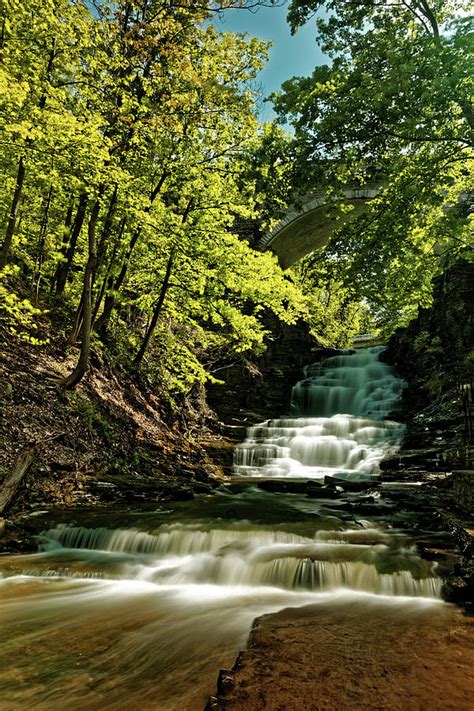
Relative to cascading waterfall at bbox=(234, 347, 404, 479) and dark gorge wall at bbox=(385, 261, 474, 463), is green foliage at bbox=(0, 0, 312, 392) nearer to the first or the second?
cascading waterfall at bbox=(234, 347, 404, 479)

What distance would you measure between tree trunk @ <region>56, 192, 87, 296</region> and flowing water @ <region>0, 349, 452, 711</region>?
677 centimetres

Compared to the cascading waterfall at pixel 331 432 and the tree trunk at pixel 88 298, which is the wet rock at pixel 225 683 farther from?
the cascading waterfall at pixel 331 432

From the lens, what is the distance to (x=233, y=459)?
1363cm

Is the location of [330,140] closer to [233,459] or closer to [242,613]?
[242,613]

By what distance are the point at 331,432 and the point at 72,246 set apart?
1121 cm

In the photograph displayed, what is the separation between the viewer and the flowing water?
103 inches

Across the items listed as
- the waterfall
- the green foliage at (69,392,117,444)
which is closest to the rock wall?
the green foliage at (69,392,117,444)

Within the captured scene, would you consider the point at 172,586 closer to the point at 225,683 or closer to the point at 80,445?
the point at 225,683

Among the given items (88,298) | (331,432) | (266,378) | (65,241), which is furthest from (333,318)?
(88,298)

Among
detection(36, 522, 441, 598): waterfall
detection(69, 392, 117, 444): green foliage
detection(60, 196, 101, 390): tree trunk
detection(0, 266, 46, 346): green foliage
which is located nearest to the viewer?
detection(36, 522, 441, 598): waterfall

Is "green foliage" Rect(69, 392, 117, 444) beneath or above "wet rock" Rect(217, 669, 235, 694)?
above

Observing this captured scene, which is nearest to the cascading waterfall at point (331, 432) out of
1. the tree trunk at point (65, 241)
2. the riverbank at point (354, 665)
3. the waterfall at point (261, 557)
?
the waterfall at point (261, 557)

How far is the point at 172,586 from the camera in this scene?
494 cm

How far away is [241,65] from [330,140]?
570 cm
